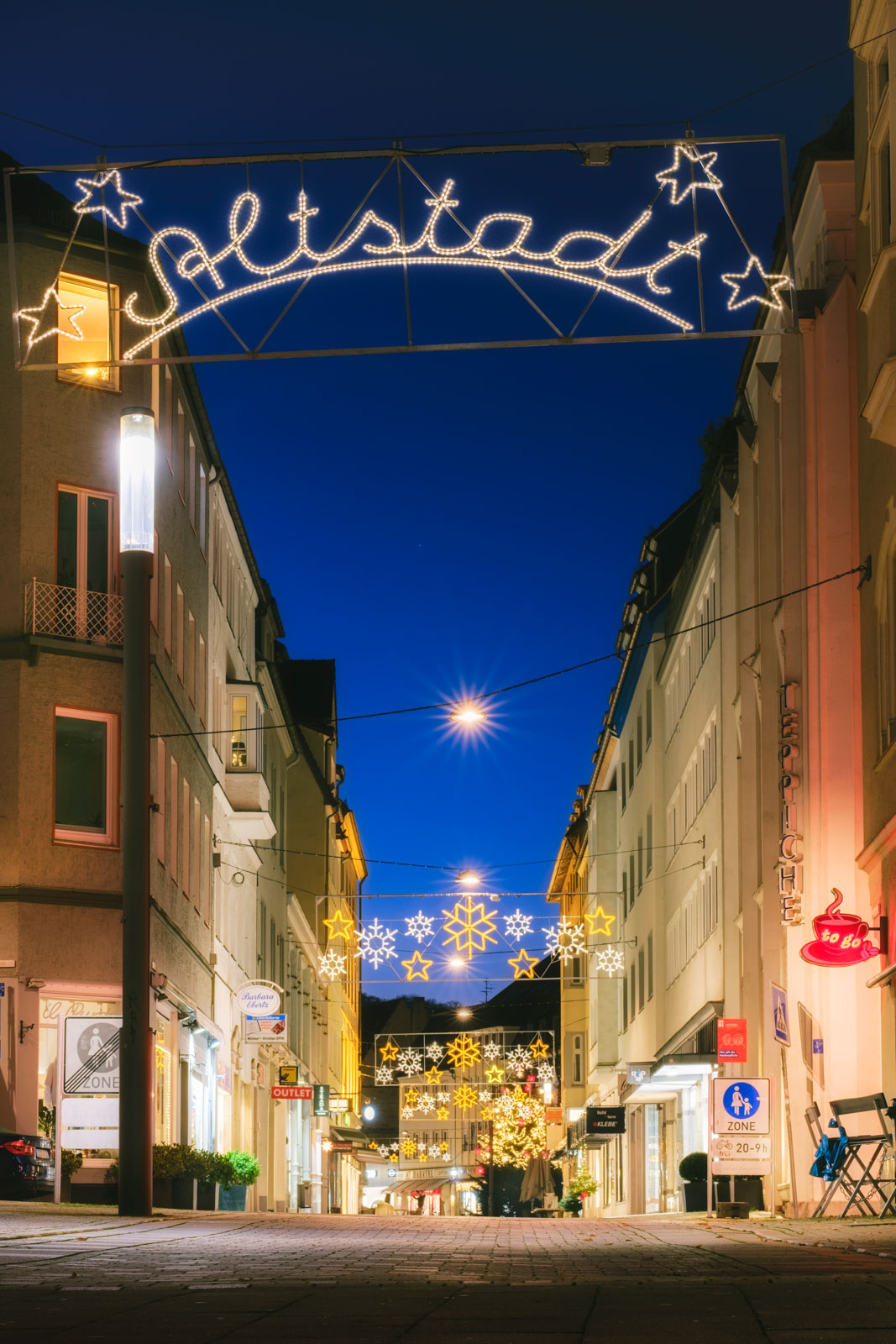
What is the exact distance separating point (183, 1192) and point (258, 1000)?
1265 centimetres

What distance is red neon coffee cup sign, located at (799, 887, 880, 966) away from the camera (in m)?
22.0

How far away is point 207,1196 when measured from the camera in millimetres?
27438

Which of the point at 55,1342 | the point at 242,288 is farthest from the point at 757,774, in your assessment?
the point at 55,1342

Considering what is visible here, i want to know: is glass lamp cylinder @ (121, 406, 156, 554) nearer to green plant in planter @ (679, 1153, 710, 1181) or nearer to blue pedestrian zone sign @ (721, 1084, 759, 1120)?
blue pedestrian zone sign @ (721, 1084, 759, 1120)

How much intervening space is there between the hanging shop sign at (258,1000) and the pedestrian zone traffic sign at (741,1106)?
16.5m

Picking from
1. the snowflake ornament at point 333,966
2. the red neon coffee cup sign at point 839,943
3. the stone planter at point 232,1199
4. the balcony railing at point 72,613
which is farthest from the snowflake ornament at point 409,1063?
the red neon coffee cup sign at point 839,943

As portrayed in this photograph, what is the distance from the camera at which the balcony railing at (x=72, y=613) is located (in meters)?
28.8

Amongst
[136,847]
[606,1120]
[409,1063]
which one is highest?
[136,847]

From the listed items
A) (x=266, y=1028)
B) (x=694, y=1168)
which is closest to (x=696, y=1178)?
(x=694, y=1168)

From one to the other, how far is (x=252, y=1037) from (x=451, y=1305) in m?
33.3

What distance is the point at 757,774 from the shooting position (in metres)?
30.4

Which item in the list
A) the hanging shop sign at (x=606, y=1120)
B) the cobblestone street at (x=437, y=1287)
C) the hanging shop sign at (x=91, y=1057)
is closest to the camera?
the cobblestone street at (x=437, y=1287)

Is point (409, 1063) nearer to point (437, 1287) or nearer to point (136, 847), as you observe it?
point (136, 847)

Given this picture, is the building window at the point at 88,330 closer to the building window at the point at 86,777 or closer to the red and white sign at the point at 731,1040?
the building window at the point at 86,777
